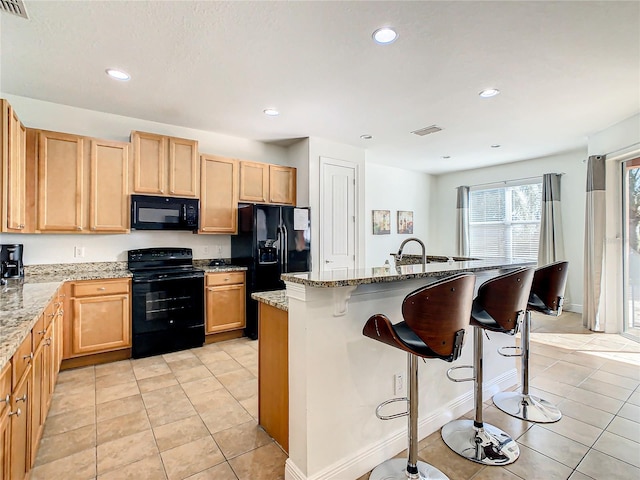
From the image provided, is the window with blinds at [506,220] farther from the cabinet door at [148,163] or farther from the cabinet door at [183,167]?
the cabinet door at [148,163]

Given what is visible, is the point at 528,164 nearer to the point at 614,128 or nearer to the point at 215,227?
the point at 614,128

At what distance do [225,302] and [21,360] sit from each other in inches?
104

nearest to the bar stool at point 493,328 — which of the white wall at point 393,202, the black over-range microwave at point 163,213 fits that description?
the black over-range microwave at point 163,213

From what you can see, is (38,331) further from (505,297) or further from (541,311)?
(541,311)

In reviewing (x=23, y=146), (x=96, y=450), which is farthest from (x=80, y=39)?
(x=96, y=450)

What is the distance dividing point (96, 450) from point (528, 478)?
2489mm

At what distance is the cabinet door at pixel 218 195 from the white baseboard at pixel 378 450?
3079 millimetres

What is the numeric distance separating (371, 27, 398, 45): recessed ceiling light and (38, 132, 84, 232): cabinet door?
10.2 feet

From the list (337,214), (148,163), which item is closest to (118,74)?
(148,163)

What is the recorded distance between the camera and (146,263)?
Answer: 152 inches

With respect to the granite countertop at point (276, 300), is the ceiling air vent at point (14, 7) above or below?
above

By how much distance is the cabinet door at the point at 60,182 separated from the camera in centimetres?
320

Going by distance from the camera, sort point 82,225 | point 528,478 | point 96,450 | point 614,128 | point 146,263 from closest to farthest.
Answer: point 528,478 → point 96,450 → point 82,225 → point 146,263 → point 614,128

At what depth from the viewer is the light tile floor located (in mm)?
1807
